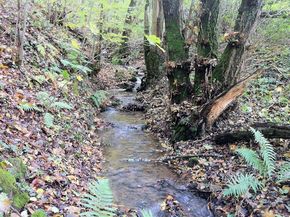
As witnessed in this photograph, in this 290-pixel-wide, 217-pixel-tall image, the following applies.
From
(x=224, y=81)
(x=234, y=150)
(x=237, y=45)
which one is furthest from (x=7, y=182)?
(x=237, y=45)

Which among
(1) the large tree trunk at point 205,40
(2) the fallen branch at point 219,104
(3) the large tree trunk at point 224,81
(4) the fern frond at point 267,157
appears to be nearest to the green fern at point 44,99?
(3) the large tree trunk at point 224,81

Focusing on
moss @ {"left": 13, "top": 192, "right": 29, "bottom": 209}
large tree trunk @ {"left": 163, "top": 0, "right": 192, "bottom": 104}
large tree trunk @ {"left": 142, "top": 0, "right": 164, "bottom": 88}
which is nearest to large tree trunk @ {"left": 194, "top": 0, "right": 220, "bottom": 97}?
large tree trunk @ {"left": 163, "top": 0, "right": 192, "bottom": 104}

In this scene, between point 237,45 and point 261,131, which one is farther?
point 237,45

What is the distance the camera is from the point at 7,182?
3.77 metres

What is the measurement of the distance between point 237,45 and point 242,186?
387 cm

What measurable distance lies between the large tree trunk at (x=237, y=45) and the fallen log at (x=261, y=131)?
4.81ft

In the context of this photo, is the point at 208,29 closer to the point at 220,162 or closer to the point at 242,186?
the point at 220,162

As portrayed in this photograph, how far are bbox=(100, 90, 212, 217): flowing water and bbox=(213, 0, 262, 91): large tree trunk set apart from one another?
2.44 metres

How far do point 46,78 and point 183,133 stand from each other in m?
3.95

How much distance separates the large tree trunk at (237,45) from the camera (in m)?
7.45

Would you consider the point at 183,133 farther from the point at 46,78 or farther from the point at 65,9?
the point at 65,9

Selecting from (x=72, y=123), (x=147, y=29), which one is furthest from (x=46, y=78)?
(x=147, y=29)

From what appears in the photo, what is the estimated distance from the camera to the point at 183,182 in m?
6.29

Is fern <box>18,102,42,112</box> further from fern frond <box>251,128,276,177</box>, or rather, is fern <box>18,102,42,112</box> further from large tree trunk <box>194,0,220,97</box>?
fern frond <box>251,128,276,177</box>
